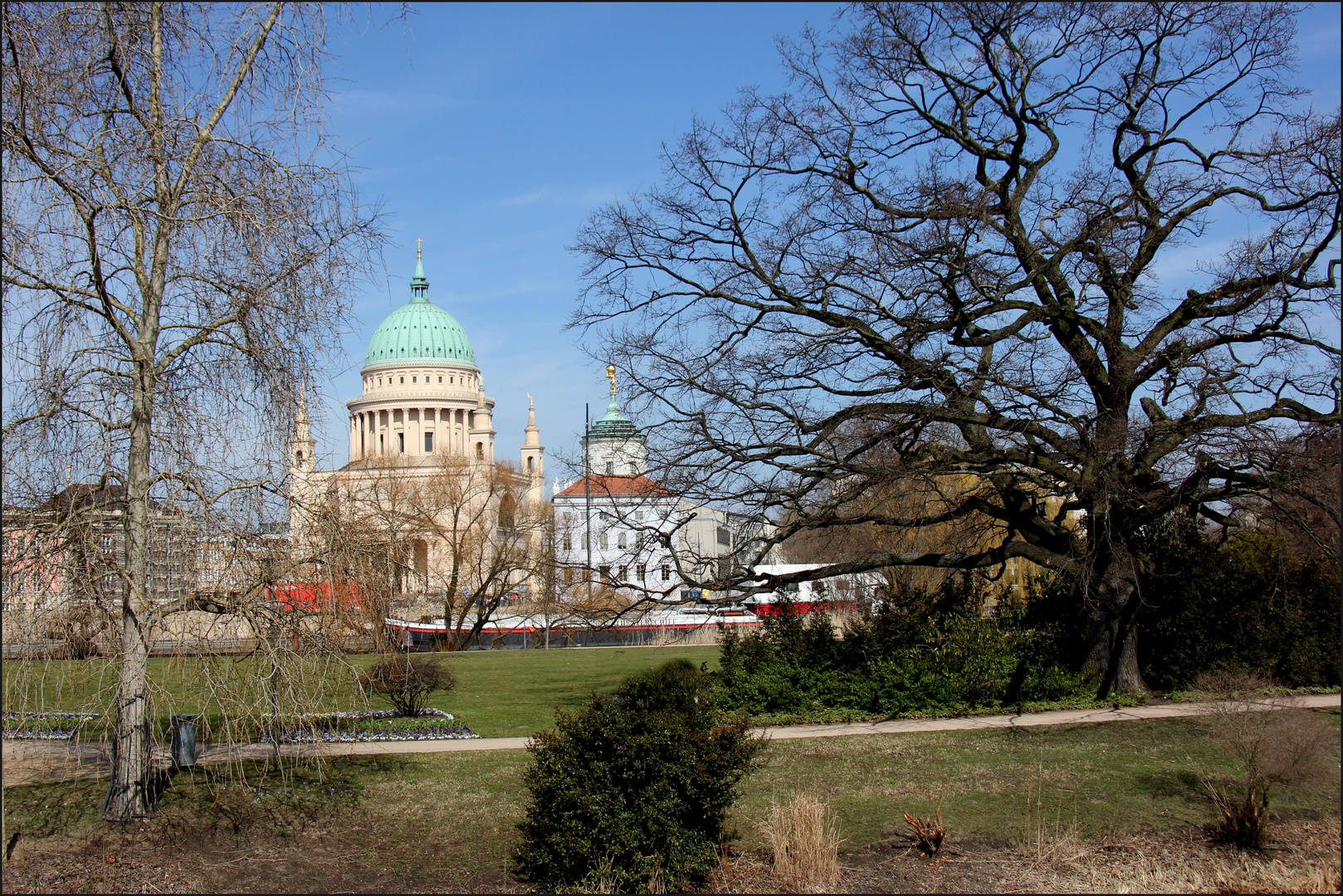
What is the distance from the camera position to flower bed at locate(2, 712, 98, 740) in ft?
26.7

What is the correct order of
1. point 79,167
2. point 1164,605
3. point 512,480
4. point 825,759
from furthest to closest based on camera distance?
point 512,480 < point 1164,605 < point 825,759 < point 79,167

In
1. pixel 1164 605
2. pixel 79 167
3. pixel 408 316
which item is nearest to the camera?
pixel 79 167

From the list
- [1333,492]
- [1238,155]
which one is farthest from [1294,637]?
[1238,155]

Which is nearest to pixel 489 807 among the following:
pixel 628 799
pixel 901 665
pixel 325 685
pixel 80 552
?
pixel 325 685

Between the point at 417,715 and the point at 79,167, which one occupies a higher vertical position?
the point at 79,167

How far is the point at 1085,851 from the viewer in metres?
8.20

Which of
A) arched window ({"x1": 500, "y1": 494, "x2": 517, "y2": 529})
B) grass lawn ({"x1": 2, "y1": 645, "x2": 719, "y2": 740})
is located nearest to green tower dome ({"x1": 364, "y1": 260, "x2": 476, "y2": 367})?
arched window ({"x1": 500, "y1": 494, "x2": 517, "y2": 529})

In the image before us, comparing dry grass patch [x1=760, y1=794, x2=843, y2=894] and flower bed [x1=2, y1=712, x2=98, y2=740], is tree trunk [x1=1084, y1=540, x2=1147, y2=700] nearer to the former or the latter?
dry grass patch [x1=760, y1=794, x2=843, y2=894]

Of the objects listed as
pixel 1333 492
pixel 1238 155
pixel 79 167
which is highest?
pixel 1238 155

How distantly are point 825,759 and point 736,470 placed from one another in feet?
16.3

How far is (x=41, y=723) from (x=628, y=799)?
754 cm

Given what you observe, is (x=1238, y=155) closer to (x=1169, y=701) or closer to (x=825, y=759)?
(x=1169, y=701)

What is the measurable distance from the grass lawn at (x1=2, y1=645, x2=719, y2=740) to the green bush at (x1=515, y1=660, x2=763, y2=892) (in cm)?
218

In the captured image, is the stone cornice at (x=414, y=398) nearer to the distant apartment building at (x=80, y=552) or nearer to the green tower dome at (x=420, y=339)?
the green tower dome at (x=420, y=339)
